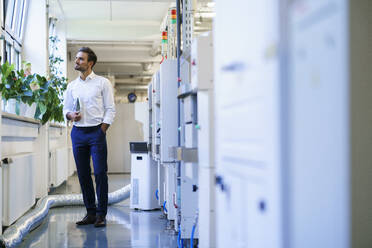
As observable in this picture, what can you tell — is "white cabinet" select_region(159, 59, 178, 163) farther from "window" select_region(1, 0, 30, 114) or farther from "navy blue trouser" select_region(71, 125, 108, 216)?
"window" select_region(1, 0, 30, 114)

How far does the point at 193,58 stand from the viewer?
234cm

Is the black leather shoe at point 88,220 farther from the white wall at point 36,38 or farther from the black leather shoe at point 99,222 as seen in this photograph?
the white wall at point 36,38

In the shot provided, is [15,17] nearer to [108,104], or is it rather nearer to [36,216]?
[108,104]

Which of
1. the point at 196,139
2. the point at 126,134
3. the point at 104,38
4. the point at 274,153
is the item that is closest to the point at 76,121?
the point at 196,139

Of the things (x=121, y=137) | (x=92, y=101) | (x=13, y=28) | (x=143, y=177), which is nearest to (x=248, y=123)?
(x=92, y=101)

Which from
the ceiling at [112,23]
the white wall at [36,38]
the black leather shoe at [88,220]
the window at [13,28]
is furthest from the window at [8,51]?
the black leather shoe at [88,220]

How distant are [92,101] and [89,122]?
0.18 metres

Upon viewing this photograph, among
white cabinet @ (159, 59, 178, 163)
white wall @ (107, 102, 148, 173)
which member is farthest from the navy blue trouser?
white wall @ (107, 102, 148, 173)

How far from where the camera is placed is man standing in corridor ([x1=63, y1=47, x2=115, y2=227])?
3.84 m

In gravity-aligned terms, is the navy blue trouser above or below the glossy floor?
above

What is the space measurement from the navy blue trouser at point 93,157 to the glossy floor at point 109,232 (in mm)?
270

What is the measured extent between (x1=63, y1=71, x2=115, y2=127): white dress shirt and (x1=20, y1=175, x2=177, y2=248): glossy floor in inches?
35.6

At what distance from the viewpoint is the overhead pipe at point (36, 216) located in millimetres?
3025

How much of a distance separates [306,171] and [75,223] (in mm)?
3344
